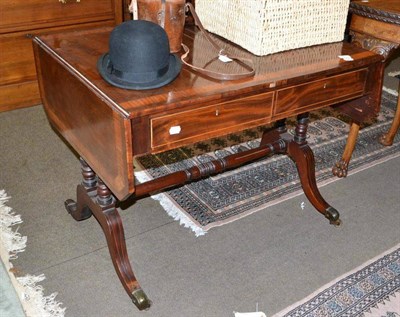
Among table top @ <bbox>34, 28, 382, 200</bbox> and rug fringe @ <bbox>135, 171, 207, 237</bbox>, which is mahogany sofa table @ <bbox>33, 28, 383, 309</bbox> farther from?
rug fringe @ <bbox>135, 171, 207, 237</bbox>

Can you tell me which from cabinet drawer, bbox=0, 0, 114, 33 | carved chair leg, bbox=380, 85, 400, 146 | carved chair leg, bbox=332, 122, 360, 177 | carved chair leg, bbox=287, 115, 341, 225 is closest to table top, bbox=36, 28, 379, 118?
carved chair leg, bbox=287, 115, 341, 225

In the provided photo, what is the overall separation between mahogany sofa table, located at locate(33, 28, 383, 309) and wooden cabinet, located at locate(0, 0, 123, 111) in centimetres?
127

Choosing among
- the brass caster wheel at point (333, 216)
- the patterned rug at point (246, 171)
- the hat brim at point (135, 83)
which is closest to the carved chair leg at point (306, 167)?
the brass caster wheel at point (333, 216)

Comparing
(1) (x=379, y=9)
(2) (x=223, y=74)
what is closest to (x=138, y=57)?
(2) (x=223, y=74)

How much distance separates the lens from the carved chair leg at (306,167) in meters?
2.22

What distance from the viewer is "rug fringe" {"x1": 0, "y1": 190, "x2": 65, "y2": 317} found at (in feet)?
5.69

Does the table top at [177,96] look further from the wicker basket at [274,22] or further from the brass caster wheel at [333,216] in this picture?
the brass caster wheel at [333,216]

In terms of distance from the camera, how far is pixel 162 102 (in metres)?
1.39

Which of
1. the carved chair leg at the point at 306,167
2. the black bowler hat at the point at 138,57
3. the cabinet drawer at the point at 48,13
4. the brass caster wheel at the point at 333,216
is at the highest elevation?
the black bowler hat at the point at 138,57

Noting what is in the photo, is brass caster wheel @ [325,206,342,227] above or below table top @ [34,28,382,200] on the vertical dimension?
below

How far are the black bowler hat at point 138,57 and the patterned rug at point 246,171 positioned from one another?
0.91 meters

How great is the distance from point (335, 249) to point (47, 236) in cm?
126

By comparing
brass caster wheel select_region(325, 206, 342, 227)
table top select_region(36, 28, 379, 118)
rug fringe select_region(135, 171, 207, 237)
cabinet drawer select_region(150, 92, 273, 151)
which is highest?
table top select_region(36, 28, 379, 118)

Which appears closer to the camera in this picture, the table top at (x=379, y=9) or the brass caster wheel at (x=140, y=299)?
the brass caster wheel at (x=140, y=299)
